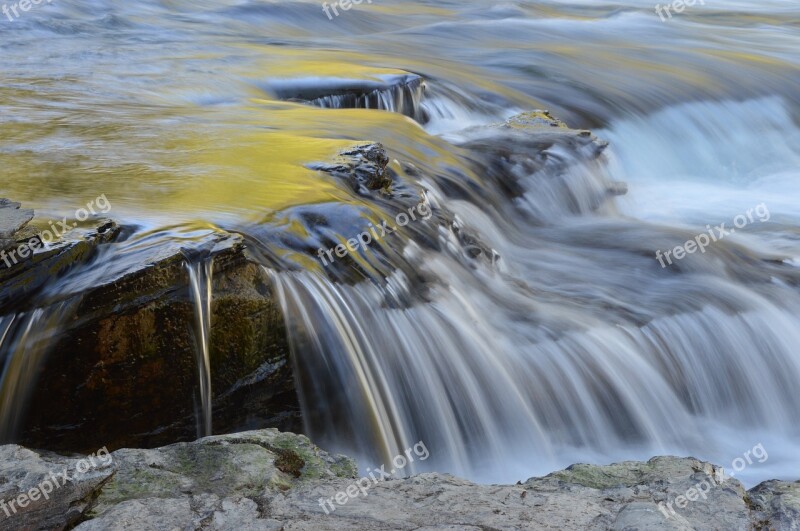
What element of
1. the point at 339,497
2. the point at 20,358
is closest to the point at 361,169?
the point at 20,358

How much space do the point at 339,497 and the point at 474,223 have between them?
134 inches

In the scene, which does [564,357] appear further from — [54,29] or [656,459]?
[54,29]

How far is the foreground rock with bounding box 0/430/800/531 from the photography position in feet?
7.67

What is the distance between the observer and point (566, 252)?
595 cm

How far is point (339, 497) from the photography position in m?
2.49

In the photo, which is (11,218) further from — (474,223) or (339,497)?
(474,223)

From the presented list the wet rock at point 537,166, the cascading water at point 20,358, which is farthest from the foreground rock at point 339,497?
the wet rock at point 537,166

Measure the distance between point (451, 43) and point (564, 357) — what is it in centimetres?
770

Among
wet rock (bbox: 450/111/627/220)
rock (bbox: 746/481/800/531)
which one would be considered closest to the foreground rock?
rock (bbox: 746/481/800/531)

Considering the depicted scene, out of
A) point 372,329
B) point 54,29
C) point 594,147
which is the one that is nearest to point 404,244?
point 372,329

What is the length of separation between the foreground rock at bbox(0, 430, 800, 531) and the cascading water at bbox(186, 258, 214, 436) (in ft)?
2.20

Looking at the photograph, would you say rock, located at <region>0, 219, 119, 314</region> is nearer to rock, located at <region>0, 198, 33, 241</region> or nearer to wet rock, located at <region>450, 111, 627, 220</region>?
rock, located at <region>0, 198, 33, 241</region>

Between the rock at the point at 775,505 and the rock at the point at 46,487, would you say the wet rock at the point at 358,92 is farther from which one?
the rock at the point at 775,505

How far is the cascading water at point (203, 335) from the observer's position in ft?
11.2
